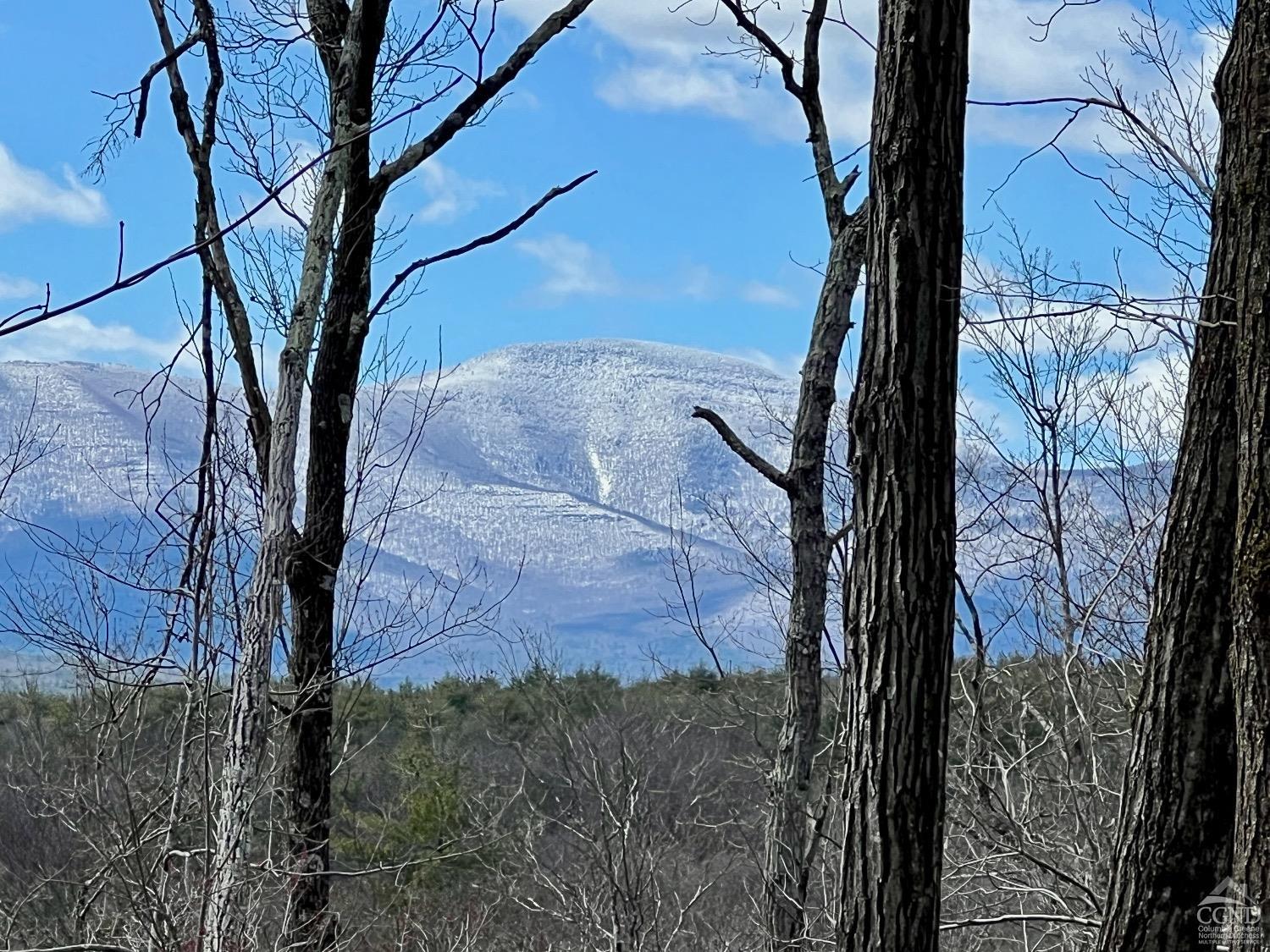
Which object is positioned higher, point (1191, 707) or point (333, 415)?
point (333, 415)

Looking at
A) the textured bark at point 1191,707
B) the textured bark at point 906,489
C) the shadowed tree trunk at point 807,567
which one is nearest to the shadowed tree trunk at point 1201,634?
the textured bark at point 1191,707

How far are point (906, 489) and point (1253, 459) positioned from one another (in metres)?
0.84

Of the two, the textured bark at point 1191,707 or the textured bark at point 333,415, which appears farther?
the textured bark at point 333,415

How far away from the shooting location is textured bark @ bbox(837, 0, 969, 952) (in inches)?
133

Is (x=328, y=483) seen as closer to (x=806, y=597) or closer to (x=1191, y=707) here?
(x=806, y=597)

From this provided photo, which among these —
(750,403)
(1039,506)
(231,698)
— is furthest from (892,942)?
(750,403)

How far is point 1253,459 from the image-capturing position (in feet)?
9.66

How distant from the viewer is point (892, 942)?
3.36m

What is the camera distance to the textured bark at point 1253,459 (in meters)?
2.83

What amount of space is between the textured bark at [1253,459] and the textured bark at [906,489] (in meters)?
0.72

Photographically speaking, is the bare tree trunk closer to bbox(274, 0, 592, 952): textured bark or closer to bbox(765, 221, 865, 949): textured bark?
bbox(274, 0, 592, 952): textured bark

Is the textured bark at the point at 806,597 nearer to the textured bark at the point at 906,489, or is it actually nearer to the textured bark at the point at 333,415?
the textured bark at the point at 333,415

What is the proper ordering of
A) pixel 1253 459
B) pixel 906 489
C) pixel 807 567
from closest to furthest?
1. pixel 1253 459
2. pixel 906 489
3. pixel 807 567

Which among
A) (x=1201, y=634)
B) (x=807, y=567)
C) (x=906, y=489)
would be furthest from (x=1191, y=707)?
(x=807, y=567)
